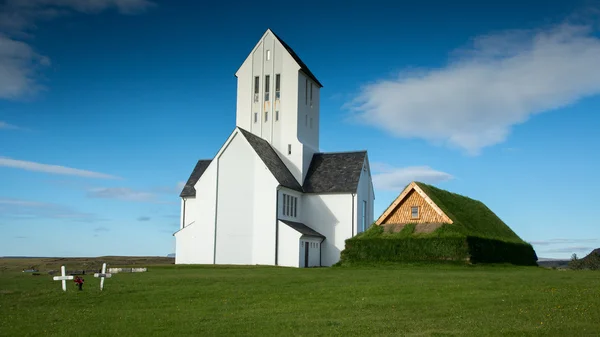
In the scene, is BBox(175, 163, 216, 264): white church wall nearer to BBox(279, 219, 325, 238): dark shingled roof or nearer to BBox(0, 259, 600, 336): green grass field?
BBox(279, 219, 325, 238): dark shingled roof

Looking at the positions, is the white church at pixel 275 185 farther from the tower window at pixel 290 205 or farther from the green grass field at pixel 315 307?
the green grass field at pixel 315 307

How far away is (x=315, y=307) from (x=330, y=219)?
126 ft

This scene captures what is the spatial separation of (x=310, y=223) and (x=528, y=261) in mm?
20879

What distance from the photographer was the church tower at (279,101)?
61.1 m

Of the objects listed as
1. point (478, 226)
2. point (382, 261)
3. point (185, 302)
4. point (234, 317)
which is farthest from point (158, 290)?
point (478, 226)

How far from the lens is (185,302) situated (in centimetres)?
2308

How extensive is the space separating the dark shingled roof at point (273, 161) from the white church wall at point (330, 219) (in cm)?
243

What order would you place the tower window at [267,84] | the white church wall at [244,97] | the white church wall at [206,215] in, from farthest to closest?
the white church wall at [244,97]
the tower window at [267,84]
the white church wall at [206,215]

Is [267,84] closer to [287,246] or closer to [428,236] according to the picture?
[287,246]

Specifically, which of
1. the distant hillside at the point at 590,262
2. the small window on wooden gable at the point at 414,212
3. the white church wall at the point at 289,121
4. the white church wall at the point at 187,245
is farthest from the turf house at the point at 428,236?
the white church wall at the point at 289,121

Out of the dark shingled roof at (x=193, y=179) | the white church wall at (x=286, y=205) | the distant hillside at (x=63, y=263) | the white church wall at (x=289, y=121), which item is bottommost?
the distant hillside at (x=63, y=263)

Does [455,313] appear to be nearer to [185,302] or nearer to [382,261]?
[185,302]

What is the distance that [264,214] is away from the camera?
176ft

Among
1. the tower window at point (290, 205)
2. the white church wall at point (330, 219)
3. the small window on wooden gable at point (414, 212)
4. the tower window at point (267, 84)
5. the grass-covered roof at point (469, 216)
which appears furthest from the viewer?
the tower window at point (267, 84)
